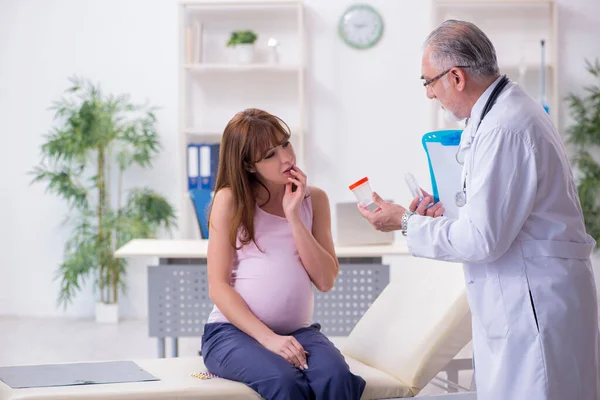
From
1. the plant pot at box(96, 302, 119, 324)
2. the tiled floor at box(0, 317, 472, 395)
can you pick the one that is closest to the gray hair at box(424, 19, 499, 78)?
the tiled floor at box(0, 317, 472, 395)

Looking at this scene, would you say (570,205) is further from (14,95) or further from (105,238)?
(14,95)

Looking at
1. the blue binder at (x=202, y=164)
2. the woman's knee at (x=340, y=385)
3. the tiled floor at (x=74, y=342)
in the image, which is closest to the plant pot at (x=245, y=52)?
the blue binder at (x=202, y=164)

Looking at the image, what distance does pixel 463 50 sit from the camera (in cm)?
173

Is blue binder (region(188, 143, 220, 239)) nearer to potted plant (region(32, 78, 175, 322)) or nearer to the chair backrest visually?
potted plant (region(32, 78, 175, 322))

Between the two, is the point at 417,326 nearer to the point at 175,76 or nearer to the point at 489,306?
the point at 489,306

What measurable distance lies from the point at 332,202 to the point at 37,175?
1881mm

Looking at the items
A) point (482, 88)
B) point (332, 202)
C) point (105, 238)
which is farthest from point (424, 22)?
point (482, 88)

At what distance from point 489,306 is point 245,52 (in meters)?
3.65

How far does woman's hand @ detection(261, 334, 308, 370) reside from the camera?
2170 millimetres

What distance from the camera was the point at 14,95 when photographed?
5.39 metres

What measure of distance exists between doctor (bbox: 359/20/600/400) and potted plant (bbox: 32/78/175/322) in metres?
3.51

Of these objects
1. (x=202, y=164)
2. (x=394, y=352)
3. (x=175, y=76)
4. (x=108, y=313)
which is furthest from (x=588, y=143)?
(x=394, y=352)

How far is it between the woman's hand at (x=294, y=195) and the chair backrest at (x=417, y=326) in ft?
1.71

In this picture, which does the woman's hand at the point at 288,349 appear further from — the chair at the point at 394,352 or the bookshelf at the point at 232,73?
the bookshelf at the point at 232,73
